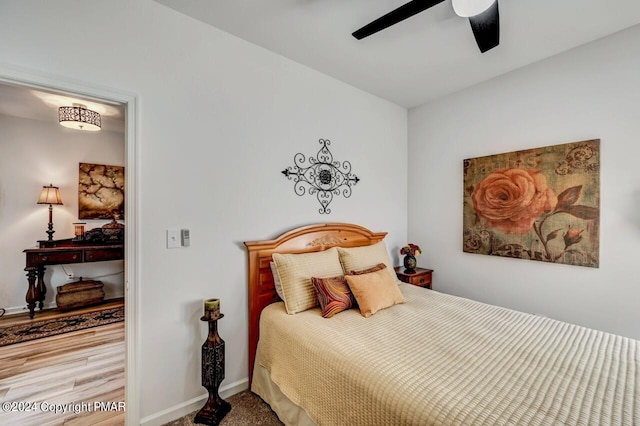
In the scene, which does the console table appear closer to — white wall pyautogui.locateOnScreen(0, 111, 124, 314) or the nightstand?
white wall pyautogui.locateOnScreen(0, 111, 124, 314)

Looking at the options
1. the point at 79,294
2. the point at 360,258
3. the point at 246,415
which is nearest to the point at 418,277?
the point at 360,258

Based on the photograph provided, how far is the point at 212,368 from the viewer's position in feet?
5.86

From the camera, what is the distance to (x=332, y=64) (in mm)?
2453

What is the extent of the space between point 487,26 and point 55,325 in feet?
16.7

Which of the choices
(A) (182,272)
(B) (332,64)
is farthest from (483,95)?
(A) (182,272)

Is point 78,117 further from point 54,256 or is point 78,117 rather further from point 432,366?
point 432,366

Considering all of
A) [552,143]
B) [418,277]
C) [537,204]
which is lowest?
[418,277]

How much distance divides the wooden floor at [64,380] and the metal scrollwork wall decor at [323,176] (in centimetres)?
218

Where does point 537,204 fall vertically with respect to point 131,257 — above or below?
above

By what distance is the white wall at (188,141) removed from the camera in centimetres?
154

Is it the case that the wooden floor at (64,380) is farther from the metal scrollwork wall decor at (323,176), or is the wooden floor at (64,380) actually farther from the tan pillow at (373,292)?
the metal scrollwork wall decor at (323,176)

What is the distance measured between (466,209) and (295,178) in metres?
1.89

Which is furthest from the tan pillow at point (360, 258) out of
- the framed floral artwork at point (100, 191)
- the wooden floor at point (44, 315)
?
the framed floral artwork at point (100, 191)

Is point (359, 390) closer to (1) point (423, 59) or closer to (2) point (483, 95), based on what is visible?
(1) point (423, 59)
